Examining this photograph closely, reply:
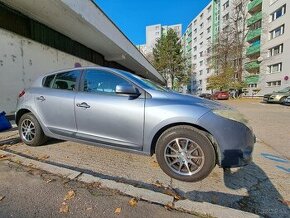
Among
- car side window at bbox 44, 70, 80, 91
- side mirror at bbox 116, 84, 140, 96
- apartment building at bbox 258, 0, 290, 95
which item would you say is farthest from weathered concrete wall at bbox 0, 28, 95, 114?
apartment building at bbox 258, 0, 290, 95

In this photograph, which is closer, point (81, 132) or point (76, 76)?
point (81, 132)

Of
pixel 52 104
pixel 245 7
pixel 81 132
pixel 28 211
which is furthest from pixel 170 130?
pixel 245 7

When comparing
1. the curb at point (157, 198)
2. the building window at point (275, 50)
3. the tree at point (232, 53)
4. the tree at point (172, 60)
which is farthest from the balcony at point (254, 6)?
the curb at point (157, 198)

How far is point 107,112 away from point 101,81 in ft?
2.06

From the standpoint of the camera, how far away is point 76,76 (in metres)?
4.06

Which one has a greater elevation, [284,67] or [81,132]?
[284,67]

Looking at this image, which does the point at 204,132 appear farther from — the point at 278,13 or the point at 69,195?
the point at 278,13

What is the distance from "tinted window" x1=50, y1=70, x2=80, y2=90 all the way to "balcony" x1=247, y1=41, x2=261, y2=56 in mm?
38091

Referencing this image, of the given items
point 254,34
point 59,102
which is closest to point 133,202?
point 59,102

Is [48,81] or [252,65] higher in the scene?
[252,65]

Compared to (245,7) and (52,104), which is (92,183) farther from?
(245,7)

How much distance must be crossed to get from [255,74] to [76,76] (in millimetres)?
37954

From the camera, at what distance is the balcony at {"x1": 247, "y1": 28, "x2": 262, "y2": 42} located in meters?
35.4

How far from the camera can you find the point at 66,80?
13.7 ft
